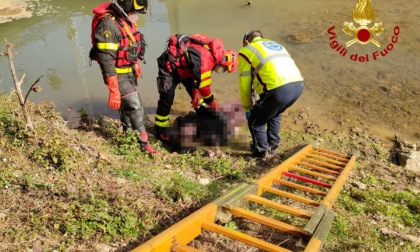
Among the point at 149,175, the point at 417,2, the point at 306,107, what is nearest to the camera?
the point at 149,175

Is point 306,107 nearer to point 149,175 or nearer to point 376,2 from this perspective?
point 149,175

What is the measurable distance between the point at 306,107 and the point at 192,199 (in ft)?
12.8

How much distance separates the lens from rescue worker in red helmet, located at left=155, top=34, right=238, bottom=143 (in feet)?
15.6

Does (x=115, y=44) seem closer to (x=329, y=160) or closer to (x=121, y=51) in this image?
(x=121, y=51)

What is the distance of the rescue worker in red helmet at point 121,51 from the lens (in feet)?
13.5

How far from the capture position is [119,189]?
3.29 metres

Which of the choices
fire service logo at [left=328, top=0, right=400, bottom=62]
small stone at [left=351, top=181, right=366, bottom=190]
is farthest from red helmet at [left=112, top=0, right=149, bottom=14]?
fire service logo at [left=328, top=0, right=400, bottom=62]

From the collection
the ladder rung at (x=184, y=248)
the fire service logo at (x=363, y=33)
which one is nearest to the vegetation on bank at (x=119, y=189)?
the ladder rung at (x=184, y=248)

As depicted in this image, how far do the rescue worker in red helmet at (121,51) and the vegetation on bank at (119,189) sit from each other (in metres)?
0.39

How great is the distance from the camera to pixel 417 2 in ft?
37.6

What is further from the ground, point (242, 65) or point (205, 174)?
point (242, 65)

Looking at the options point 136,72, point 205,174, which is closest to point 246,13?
point 136,72

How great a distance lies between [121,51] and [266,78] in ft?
5.71

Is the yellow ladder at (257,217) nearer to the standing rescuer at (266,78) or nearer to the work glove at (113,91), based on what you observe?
the standing rescuer at (266,78)
